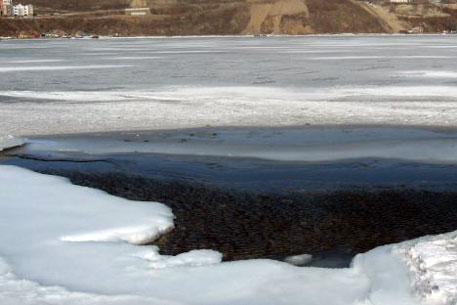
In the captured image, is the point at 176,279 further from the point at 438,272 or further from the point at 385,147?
the point at 385,147

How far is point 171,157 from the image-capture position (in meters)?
8.84

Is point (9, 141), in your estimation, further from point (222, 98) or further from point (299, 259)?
point (299, 259)

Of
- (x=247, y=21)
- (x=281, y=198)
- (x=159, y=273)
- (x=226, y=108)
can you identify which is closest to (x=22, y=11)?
(x=247, y=21)

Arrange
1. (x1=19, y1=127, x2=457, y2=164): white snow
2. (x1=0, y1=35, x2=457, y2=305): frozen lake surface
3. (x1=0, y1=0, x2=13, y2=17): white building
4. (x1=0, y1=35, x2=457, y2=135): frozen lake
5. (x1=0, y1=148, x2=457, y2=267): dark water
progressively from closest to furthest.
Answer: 1. (x1=0, y1=35, x2=457, y2=305): frozen lake surface
2. (x1=0, y1=148, x2=457, y2=267): dark water
3. (x1=19, y1=127, x2=457, y2=164): white snow
4. (x1=0, y1=35, x2=457, y2=135): frozen lake
5. (x1=0, y1=0, x2=13, y2=17): white building

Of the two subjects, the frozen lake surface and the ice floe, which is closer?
the frozen lake surface

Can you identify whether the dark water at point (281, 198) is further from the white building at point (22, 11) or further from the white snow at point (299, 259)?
the white building at point (22, 11)

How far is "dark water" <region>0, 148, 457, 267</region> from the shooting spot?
538cm

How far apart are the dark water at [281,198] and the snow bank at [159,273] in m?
0.32

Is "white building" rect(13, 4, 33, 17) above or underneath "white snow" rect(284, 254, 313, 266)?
above

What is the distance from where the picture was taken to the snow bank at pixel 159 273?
4.06 m

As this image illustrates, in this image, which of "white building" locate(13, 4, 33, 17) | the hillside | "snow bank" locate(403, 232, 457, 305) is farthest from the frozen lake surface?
"white building" locate(13, 4, 33, 17)

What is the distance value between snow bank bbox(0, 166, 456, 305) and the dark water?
316 millimetres

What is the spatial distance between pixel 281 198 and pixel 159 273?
2.50 m

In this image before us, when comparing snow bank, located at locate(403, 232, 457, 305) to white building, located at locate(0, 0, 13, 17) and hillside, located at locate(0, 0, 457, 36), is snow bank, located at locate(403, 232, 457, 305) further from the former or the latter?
white building, located at locate(0, 0, 13, 17)
